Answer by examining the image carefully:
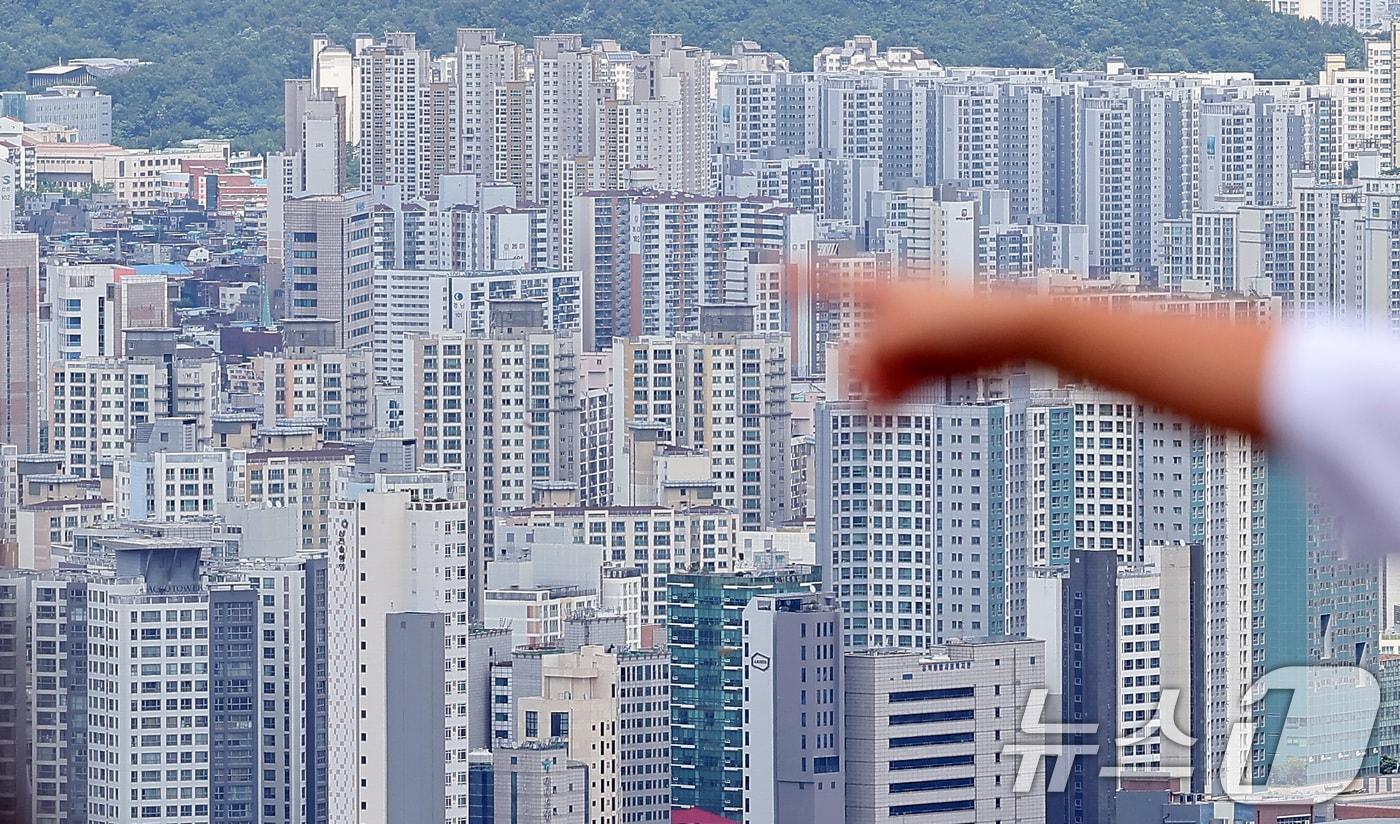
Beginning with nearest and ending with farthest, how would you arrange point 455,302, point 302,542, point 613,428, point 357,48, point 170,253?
1. point 302,542
2. point 613,428
3. point 455,302
4. point 170,253
5. point 357,48

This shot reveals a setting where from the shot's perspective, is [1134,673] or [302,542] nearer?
[1134,673]

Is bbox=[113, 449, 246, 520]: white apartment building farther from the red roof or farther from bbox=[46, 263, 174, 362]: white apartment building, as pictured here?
bbox=[46, 263, 174, 362]: white apartment building

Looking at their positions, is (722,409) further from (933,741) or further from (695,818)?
(933,741)

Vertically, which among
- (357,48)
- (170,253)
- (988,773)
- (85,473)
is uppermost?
(357,48)

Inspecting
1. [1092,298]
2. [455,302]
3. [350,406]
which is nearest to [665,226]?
[455,302]

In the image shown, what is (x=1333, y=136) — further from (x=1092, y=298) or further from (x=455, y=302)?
(x=1092, y=298)

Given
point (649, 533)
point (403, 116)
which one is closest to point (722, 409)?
point (649, 533)
